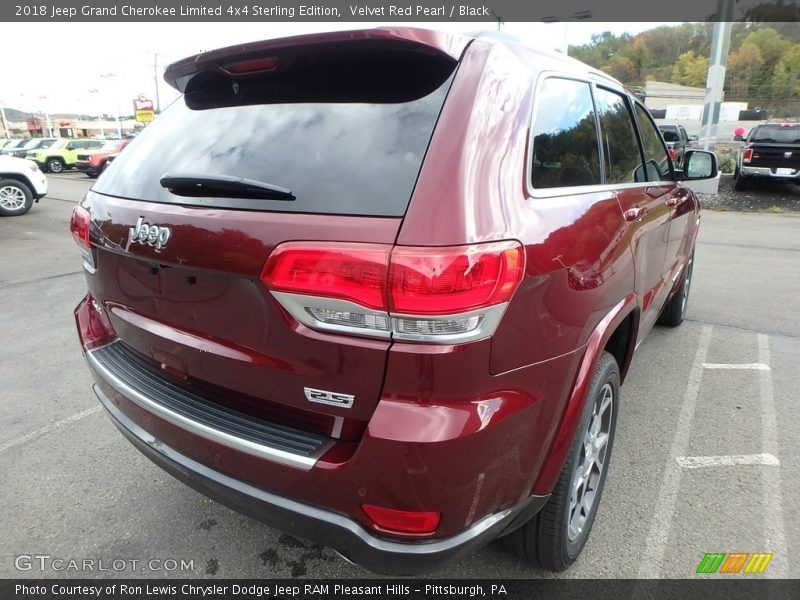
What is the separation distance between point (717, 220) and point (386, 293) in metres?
12.0

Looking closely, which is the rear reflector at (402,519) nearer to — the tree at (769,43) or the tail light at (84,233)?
the tail light at (84,233)

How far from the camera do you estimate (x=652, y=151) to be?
10.6ft

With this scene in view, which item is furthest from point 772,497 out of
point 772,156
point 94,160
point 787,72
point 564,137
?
point 787,72

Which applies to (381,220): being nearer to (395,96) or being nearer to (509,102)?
(395,96)

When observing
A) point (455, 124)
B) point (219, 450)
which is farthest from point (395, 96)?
point (219, 450)

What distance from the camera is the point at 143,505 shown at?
2463 mm

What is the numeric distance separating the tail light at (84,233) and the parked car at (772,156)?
1565cm

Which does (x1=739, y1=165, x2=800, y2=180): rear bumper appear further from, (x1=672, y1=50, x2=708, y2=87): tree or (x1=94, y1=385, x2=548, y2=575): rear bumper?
(x1=672, y1=50, x2=708, y2=87): tree

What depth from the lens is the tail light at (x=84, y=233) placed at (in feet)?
6.76

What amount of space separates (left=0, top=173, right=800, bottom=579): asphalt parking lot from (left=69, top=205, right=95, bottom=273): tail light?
1.14 m

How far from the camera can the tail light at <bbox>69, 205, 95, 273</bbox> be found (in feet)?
6.76

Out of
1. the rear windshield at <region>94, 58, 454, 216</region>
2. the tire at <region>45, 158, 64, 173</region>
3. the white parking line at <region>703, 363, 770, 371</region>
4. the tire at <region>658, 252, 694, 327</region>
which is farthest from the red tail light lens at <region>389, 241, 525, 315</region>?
the tire at <region>45, 158, 64, 173</region>

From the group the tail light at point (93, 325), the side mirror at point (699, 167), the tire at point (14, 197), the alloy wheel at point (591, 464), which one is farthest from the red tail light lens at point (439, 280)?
the tire at point (14, 197)

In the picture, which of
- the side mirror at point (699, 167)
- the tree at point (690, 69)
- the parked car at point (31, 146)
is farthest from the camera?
the tree at point (690, 69)
